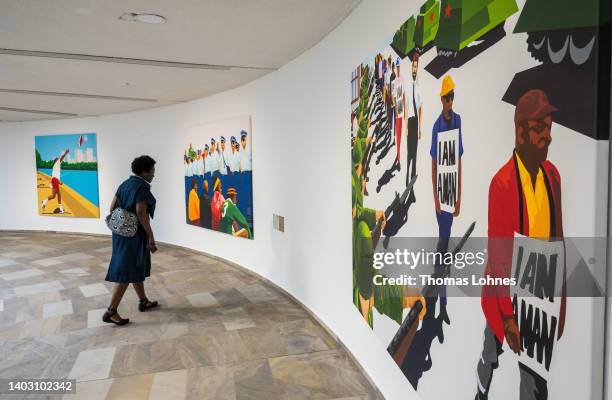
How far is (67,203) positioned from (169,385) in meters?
9.50

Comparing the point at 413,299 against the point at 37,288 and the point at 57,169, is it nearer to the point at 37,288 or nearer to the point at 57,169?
the point at 37,288

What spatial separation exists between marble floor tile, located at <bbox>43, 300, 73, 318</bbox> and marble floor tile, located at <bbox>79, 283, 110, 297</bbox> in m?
0.35

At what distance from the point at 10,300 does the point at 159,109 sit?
16.0 ft

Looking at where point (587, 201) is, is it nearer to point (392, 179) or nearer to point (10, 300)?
Answer: point (392, 179)

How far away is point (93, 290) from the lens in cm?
581

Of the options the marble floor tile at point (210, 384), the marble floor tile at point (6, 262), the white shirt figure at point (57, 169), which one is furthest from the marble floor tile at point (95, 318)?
the white shirt figure at point (57, 169)

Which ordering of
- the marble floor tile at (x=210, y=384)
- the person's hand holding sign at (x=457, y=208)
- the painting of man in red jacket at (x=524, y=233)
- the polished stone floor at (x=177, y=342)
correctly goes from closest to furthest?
the painting of man in red jacket at (x=524, y=233), the person's hand holding sign at (x=457, y=208), the marble floor tile at (x=210, y=384), the polished stone floor at (x=177, y=342)

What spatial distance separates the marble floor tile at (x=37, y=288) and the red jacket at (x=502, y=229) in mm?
6044

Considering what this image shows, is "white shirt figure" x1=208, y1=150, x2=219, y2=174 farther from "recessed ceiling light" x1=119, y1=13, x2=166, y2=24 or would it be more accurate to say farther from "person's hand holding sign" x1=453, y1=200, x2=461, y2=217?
"person's hand holding sign" x1=453, y1=200, x2=461, y2=217

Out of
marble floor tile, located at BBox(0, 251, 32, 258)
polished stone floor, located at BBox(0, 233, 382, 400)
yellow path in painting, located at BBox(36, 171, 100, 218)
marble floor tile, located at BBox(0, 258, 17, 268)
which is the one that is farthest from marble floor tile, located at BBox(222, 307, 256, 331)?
yellow path in painting, located at BBox(36, 171, 100, 218)

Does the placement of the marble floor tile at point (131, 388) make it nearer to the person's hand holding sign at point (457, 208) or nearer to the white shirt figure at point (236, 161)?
the person's hand holding sign at point (457, 208)

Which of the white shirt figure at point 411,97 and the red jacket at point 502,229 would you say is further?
the white shirt figure at point 411,97

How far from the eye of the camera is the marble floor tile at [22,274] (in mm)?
6629

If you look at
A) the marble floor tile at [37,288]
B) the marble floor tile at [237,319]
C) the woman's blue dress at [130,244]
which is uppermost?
the woman's blue dress at [130,244]
